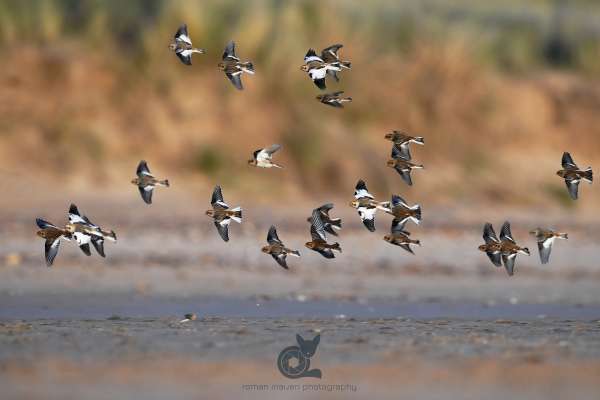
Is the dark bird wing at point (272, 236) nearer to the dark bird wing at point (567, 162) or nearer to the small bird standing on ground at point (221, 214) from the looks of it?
the small bird standing on ground at point (221, 214)

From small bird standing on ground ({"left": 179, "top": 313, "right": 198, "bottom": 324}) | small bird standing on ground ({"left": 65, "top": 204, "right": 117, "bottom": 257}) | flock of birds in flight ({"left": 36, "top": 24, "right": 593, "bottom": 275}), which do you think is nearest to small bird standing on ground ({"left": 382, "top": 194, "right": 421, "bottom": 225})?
flock of birds in flight ({"left": 36, "top": 24, "right": 593, "bottom": 275})

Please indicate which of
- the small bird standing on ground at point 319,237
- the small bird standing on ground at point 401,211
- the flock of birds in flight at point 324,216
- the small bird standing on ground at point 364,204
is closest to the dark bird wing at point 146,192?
the flock of birds in flight at point 324,216

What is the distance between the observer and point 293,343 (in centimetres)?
1249

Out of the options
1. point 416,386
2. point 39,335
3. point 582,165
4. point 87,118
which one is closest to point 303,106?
point 87,118

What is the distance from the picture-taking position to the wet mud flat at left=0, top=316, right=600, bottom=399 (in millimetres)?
10367

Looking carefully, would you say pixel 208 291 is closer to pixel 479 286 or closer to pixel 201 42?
pixel 479 286

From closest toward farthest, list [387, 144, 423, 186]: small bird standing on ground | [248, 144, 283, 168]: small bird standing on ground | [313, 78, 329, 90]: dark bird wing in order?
[313, 78, 329, 90]: dark bird wing → [387, 144, 423, 186]: small bird standing on ground → [248, 144, 283, 168]: small bird standing on ground

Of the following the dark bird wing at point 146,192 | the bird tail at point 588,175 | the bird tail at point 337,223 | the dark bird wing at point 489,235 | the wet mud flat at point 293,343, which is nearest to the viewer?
the wet mud flat at point 293,343

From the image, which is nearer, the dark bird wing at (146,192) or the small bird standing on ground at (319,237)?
the small bird standing on ground at (319,237)

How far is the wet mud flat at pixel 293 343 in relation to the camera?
1037cm

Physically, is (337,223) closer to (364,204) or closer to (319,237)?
(319,237)

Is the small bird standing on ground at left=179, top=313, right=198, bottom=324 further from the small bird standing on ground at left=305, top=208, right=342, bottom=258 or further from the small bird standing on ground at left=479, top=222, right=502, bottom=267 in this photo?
the small bird standing on ground at left=479, top=222, right=502, bottom=267

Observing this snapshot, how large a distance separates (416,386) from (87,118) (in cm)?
1481

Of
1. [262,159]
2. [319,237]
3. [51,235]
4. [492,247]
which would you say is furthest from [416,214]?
[51,235]
